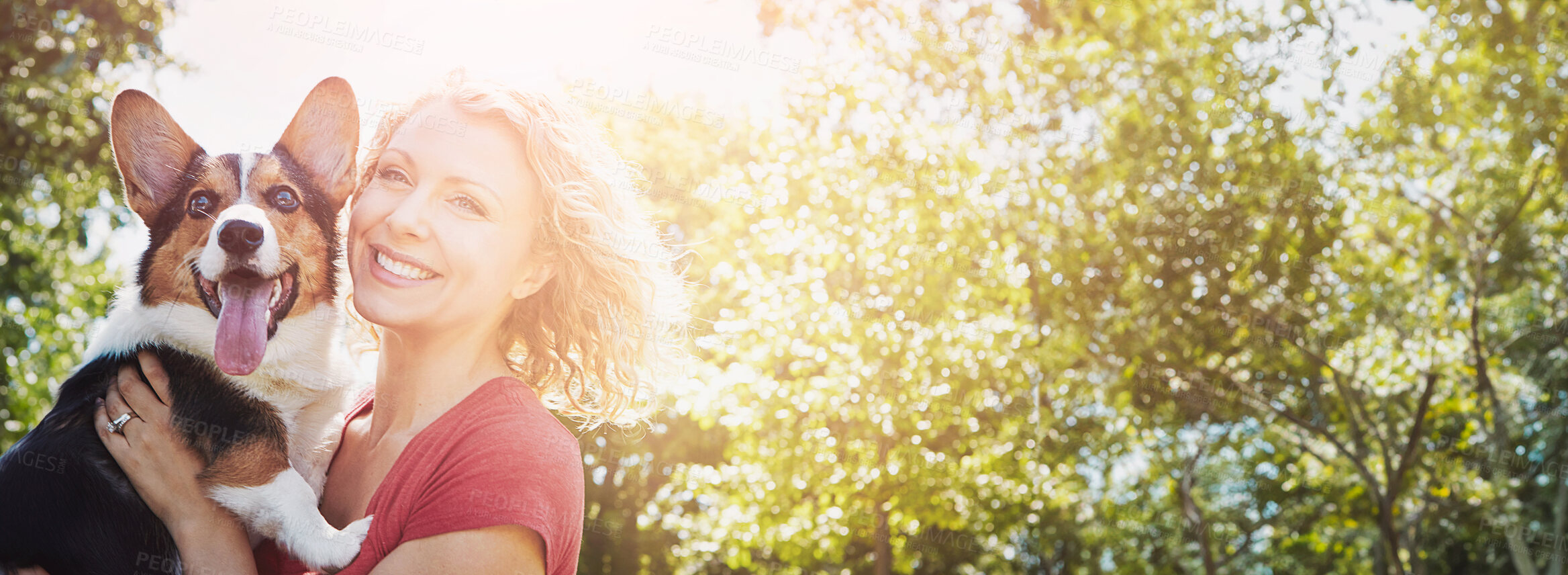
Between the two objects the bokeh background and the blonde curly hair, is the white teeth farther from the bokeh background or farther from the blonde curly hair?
the bokeh background

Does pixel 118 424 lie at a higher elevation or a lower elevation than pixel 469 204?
lower

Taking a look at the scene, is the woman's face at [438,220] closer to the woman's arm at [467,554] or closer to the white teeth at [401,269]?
the white teeth at [401,269]

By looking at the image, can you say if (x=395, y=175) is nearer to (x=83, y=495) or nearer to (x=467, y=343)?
(x=467, y=343)

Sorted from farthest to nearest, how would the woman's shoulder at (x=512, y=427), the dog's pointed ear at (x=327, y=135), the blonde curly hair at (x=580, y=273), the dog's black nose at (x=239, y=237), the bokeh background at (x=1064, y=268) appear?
the bokeh background at (x=1064, y=268), the blonde curly hair at (x=580, y=273), the dog's pointed ear at (x=327, y=135), the woman's shoulder at (x=512, y=427), the dog's black nose at (x=239, y=237)

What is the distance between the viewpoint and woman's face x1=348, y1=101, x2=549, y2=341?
241 cm

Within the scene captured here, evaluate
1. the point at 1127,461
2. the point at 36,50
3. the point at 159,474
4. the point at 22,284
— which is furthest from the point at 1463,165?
the point at 22,284

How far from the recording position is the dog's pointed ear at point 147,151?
7.43 ft

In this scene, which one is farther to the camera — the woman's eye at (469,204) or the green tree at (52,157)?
the green tree at (52,157)

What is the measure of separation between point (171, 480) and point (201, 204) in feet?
2.12

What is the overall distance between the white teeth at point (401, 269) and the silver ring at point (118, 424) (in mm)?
643

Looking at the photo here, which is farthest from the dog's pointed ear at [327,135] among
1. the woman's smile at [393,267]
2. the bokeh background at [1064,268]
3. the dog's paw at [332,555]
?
the bokeh background at [1064,268]

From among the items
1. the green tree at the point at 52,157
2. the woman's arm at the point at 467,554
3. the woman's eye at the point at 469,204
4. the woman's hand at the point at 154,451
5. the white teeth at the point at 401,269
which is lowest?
the green tree at the point at 52,157

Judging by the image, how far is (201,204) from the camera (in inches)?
89.0

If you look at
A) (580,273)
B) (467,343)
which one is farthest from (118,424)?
(580,273)
